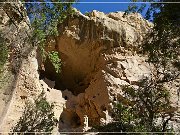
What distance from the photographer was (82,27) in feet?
51.4

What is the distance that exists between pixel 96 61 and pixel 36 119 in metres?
8.15

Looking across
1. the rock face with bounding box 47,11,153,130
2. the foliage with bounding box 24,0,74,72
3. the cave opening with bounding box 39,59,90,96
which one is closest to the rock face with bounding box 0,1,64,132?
the foliage with bounding box 24,0,74,72

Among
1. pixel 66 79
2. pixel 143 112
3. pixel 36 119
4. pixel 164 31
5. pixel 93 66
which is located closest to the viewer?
pixel 164 31

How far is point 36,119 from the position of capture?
26.6 ft

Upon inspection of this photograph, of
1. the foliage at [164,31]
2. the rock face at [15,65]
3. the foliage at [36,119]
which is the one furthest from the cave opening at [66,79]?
the foliage at [164,31]

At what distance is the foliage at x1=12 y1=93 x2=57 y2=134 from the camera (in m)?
7.90

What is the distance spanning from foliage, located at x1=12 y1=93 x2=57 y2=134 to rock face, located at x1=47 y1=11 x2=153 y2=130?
5.11 metres

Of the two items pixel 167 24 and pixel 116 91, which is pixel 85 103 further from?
pixel 167 24

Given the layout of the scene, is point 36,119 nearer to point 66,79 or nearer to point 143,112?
point 143,112

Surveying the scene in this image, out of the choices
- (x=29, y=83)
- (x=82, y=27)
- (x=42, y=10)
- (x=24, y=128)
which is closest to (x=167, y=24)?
(x=42, y=10)

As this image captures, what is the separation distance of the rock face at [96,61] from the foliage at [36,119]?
511cm

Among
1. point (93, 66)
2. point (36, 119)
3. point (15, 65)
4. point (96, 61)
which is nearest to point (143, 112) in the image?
point (36, 119)

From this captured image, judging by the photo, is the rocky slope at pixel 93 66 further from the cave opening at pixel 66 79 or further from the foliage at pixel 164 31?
the foliage at pixel 164 31

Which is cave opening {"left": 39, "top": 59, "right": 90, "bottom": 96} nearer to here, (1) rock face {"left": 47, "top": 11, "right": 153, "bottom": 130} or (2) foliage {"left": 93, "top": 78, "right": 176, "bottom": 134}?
(1) rock face {"left": 47, "top": 11, "right": 153, "bottom": 130}
